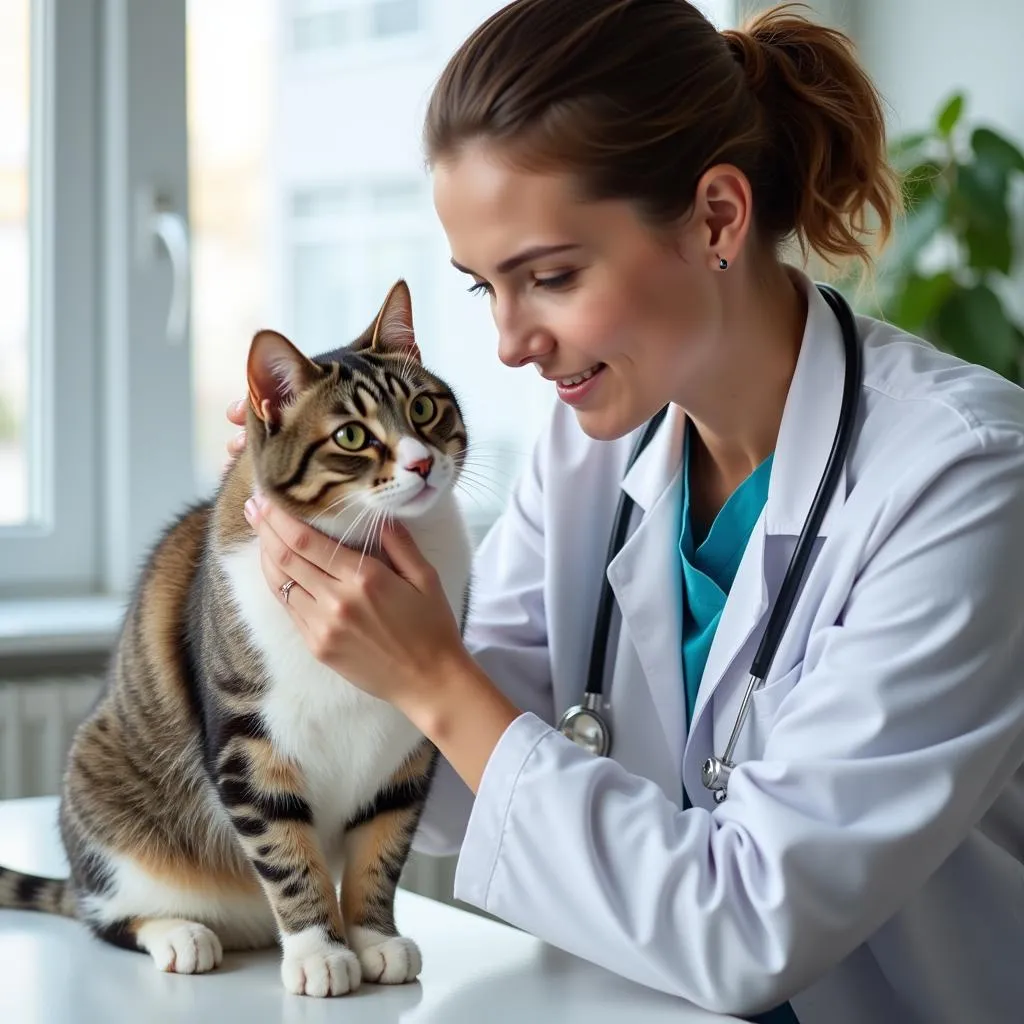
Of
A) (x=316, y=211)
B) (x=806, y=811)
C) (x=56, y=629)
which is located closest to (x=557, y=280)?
(x=806, y=811)

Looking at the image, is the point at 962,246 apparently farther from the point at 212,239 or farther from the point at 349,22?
the point at 212,239

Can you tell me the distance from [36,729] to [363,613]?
1097 millimetres

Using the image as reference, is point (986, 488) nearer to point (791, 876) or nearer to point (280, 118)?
point (791, 876)

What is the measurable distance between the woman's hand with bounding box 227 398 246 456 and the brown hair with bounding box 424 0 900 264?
1.01 feet

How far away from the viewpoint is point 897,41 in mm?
2938

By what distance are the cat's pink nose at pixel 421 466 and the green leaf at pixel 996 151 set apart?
6.34ft

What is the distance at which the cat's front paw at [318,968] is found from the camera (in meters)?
0.93

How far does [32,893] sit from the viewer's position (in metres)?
1.16

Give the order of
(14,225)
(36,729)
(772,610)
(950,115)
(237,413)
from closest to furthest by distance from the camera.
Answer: (772,610) → (237,413) → (36,729) → (14,225) → (950,115)

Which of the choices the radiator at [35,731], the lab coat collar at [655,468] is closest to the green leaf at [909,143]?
the lab coat collar at [655,468]

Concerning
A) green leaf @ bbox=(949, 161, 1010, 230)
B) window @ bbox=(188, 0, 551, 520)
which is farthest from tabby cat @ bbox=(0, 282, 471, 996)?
green leaf @ bbox=(949, 161, 1010, 230)

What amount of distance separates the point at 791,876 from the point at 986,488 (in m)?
0.35

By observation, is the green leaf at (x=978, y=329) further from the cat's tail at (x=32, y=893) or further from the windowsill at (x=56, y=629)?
the cat's tail at (x=32, y=893)

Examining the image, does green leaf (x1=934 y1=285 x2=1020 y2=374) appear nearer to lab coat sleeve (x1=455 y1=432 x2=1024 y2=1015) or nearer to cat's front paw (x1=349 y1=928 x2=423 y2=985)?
lab coat sleeve (x1=455 y1=432 x2=1024 y2=1015)
